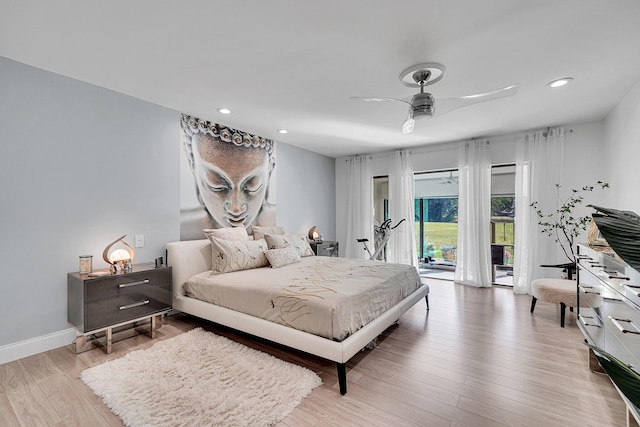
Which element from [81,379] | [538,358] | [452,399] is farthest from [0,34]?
[538,358]

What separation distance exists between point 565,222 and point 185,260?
209 inches

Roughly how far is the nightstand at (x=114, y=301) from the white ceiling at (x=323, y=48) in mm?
1896

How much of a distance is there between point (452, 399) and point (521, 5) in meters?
2.59

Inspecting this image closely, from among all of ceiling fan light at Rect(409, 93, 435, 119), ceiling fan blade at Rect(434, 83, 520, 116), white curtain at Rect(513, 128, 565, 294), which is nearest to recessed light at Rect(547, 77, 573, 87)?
ceiling fan blade at Rect(434, 83, 520, 116)

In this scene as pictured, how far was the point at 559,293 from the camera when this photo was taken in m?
3.16

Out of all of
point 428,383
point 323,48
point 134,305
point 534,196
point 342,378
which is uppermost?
point 323,48

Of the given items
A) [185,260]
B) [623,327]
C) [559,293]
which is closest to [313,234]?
[185,260]

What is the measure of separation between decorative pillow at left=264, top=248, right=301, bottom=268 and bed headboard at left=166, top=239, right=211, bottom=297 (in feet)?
2.55

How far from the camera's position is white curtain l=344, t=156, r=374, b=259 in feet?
20.3

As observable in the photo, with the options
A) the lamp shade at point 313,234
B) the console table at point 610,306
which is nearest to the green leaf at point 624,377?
the console table at point 610,306

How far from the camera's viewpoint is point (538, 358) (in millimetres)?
2506

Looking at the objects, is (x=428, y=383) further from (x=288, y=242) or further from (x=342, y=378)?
(x=288, y=242)

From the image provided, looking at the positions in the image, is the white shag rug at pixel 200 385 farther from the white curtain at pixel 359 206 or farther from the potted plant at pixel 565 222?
the potted plant at pixel 565 222

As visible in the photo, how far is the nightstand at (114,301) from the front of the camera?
8.23 ft
